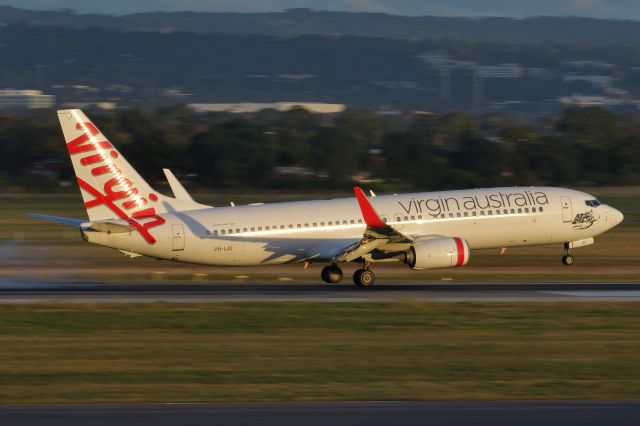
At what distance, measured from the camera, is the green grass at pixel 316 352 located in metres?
23.0

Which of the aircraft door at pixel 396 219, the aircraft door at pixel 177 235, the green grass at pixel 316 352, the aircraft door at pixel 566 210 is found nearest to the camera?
the green grass at pixel 316 352

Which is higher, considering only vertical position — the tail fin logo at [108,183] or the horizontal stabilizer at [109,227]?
the tail fin logo at [108,183]

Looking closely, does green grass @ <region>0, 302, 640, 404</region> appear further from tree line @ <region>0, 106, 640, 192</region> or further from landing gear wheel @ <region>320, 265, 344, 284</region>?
tree line @ <region>0, 106, 640, 192</region>

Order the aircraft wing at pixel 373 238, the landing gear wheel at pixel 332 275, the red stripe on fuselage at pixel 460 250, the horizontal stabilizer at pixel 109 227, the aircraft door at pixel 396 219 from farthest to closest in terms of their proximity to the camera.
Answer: the landing gear wheel at pixel 332 275 < the aircraft door at pixel 396 219 < the red stripe on fuselage at pixel 460 250 < the aircraft wing at pixel 373 238 < the horizontal stabilizer at pixel 109 227

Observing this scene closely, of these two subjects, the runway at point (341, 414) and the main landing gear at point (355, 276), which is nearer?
the runway at point (341, 414)

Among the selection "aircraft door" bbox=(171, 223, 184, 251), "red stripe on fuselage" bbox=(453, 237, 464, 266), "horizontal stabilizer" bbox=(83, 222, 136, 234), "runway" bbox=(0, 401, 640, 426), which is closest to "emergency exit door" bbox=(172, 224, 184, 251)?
"aircraft door" bbox=(171, 223, 184, 251)

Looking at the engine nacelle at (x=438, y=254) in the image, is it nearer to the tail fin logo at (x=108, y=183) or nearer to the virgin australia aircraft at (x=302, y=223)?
the virgin australia aircraft at (x=302, y=223)

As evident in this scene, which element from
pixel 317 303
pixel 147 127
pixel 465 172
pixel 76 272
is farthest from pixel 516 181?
pixel 317 303

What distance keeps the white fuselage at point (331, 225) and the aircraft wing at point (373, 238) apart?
1173 mm

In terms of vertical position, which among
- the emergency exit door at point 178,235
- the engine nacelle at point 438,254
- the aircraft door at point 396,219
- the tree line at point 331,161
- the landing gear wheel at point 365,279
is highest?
the tree line at point 331,161

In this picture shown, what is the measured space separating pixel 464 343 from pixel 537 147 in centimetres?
8812

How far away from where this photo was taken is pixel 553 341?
2945 cm

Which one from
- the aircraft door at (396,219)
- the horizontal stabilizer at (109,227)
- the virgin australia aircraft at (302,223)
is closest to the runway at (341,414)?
the virgin australia aircraft at (302,223)

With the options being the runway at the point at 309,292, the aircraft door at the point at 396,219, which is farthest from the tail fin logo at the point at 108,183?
the aircraft door at the point at 396,219
